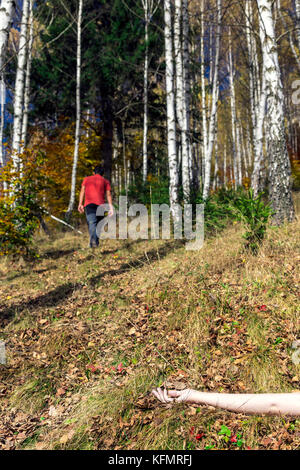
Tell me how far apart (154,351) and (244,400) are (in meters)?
1.14

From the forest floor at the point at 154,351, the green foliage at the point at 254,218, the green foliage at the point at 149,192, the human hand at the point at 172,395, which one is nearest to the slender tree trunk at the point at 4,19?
the forest floor at the point at 154,351

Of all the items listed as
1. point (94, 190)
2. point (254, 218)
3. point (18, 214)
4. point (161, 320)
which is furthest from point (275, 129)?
point (18, 214)

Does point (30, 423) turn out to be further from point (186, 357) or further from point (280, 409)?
point (280, 409)

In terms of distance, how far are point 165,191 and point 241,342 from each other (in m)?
6.88

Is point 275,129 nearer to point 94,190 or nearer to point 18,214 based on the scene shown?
point 94,190

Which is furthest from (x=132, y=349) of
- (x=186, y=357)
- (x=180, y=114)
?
(x=180, y=114)

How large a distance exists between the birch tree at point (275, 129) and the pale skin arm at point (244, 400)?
4.10 meters

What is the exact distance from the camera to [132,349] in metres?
3.57

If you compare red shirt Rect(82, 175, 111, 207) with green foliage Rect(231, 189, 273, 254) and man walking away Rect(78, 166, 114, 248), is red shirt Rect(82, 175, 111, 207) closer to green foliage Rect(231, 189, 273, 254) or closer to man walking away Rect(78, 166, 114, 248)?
man walking away Rect(78, 166, 114, 248)

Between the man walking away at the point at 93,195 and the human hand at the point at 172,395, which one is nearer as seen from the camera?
the human hand at the point at 172,395

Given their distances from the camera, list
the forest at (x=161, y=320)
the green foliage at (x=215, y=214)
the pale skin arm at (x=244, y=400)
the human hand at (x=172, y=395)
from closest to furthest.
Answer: the pale skin arm at (x=244, y=400) < the forest at (x=161, y=320) < the human hand at (x=172, y=395) < the green foliage at (x=215, y=214)

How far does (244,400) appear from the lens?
8.30 ft

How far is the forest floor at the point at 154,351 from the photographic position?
2.45 m

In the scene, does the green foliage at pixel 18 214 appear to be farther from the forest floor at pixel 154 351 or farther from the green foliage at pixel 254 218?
the green foliage at pixel 254 218
